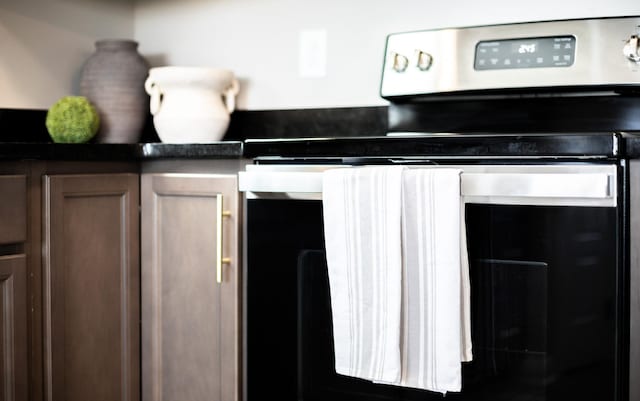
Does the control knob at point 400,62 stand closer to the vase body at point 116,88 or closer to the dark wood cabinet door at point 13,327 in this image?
the vase body at point 116,88

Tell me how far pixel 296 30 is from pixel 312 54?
0.09m

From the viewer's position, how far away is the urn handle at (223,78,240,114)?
2210 millimetres

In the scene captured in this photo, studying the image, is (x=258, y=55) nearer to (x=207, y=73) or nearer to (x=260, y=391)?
(x=207, y=73)

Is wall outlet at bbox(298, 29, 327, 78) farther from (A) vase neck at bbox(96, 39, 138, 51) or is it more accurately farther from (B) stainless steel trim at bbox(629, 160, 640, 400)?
(B) stainless steel trim at bbox(629, 160, 640, 400)

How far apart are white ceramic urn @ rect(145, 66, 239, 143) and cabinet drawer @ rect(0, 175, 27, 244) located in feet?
1.77

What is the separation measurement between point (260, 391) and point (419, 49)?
869 mm

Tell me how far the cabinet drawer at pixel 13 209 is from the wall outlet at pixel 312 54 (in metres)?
0.84

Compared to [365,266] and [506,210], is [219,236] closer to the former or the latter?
[365,266]

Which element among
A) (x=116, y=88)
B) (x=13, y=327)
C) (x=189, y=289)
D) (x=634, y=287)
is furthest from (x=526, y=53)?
(x=13, y=327)

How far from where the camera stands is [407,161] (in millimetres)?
1488

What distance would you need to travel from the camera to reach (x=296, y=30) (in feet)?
7.27

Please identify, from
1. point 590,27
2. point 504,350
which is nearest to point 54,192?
point 504,350

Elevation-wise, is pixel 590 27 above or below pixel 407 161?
above

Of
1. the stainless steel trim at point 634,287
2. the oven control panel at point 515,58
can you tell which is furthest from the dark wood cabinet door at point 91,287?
the stainless steel trim at point 634,287
